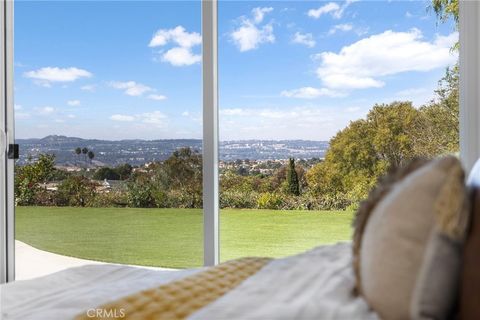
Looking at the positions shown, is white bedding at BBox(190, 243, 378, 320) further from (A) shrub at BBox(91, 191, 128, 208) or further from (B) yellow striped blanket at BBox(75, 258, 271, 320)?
(A) shrub at BBox(91, 191, 128, 208)

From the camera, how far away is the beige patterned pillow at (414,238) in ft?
2.89

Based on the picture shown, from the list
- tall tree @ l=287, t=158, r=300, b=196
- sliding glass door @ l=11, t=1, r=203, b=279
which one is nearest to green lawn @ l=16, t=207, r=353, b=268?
sliding glass door @ l=11, t=1, r=203, b=279

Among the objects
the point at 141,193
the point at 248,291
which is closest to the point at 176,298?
the point at 248,291

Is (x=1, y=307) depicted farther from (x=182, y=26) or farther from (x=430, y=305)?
(x=182, y=26)

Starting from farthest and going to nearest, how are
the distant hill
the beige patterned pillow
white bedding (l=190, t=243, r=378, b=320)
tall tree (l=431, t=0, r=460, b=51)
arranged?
1. the distant hill
2. tall tree (l=431, t=0, r=460, b=51)
3. white bedding (l=190, t=243, r=378, b=320)
4. the beige patterned pillow

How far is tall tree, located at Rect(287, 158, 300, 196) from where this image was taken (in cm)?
302

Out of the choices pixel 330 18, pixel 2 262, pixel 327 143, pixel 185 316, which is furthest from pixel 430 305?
pixel 2 262

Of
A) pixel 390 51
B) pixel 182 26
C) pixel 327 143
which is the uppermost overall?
pixel 182 26

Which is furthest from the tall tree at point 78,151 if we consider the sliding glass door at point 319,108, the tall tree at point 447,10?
the tall tree at point 447,10

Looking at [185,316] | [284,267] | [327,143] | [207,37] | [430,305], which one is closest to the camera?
[430,305]

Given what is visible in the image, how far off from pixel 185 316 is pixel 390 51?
2.22 m

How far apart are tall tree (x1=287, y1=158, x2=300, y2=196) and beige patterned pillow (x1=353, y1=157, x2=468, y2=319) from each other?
1.98 meters

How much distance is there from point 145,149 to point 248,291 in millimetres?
1991

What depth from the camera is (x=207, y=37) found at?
2.77m
